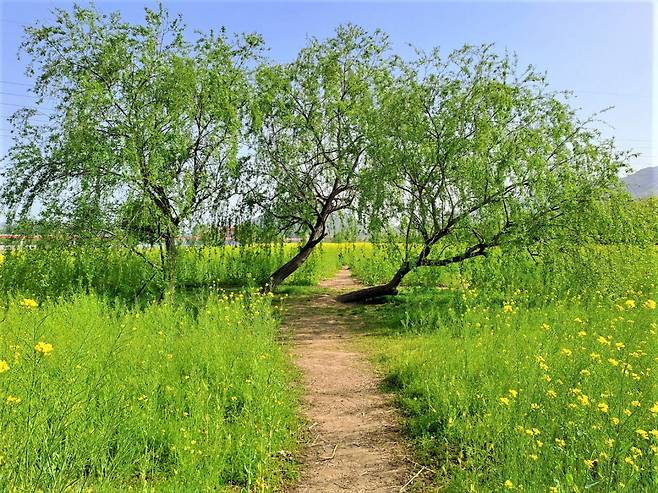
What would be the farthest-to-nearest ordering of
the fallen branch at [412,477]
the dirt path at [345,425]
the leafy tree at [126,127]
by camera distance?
1. the leafy tree at [126,127]
2. the dirt path at [345,425]
3. the fallen branch at [412,477]

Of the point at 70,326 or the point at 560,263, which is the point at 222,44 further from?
the point at 560,263

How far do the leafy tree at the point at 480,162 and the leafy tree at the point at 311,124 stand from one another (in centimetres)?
157

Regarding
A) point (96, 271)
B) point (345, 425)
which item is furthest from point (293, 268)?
point (345, 425)

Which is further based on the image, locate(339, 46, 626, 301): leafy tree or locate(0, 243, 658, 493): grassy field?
locate(339, 46, 626, 301): leafy tree

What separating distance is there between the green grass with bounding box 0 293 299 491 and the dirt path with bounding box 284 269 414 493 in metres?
0.27

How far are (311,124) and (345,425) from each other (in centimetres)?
950

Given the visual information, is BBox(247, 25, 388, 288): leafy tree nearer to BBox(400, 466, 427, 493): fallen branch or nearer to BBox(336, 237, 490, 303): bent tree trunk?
BBox(336, 237, 490, 303): bent tree trunk

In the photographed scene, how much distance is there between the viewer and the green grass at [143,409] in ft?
10.4

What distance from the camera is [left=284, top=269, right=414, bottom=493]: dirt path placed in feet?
13.2

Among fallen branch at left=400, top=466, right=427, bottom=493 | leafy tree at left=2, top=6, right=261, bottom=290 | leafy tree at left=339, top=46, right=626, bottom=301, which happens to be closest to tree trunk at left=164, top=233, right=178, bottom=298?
leafy tree at left=2, top=6, right=261, bottom=290

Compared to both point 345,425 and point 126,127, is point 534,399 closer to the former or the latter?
point 345,425

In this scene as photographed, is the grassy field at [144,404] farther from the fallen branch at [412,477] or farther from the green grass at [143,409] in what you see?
the fallen branch at [412,477]

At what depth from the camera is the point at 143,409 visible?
14.5 ft

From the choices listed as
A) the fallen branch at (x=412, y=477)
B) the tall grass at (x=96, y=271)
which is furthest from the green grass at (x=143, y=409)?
the tall grass at (x=96, y=271)
